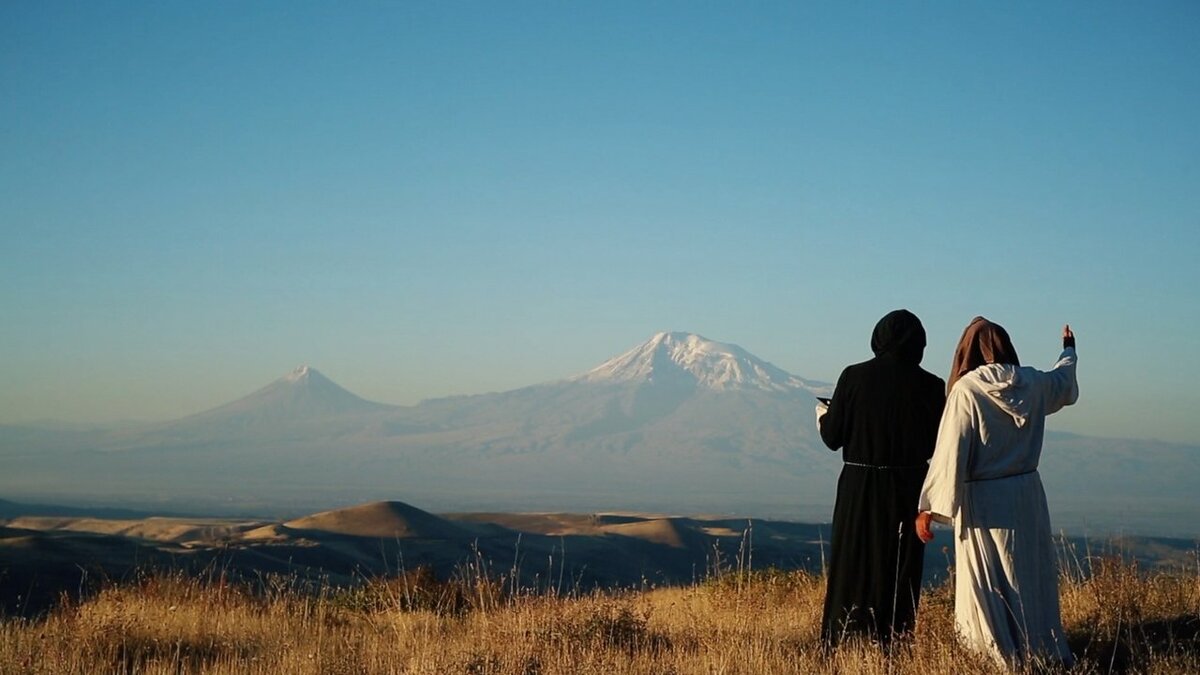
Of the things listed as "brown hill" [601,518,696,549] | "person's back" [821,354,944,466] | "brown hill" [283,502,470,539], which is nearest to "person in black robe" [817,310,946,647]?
"person's back" [821,354,944,466]

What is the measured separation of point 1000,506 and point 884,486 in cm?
90

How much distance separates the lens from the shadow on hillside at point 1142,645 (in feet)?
24.5

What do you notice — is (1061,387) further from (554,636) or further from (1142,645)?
(554,636)

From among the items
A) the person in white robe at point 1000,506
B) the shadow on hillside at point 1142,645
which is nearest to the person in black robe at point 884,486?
the person in white robe at point 1000,506

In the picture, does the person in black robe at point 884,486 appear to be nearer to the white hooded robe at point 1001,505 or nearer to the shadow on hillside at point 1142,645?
the white hooded robe at point 1001,505

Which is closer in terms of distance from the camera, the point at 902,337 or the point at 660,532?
the point at 902,337

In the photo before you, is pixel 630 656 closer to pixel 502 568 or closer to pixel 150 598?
pixel 150 598

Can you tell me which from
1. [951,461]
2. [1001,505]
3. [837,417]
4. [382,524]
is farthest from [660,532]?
[951,461]

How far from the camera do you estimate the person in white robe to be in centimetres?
743

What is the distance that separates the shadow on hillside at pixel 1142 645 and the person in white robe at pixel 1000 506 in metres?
0.40

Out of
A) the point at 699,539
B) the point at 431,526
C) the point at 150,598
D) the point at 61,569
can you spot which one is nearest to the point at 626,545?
the point at 699,539

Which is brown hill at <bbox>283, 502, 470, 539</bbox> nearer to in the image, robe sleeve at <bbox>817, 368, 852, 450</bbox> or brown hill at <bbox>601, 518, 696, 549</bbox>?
brown hill at <bbox>601, 518, 696, 549</bbox>

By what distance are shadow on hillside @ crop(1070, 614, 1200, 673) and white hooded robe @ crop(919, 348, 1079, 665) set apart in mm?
407

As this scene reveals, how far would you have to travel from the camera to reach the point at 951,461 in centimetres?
742
